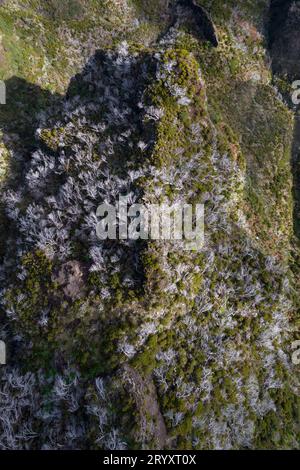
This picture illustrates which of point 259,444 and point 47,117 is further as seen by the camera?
point 47,117

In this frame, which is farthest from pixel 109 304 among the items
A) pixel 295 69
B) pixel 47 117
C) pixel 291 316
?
pixel 295 69

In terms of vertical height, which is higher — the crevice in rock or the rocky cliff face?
the crevice in rock

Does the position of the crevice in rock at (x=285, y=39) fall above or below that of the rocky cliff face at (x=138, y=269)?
above

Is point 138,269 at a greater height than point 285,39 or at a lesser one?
lesser

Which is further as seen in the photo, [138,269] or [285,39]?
[285,39]

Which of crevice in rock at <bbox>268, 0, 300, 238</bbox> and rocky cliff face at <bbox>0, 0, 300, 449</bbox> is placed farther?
crevice in rock at <bbox>268, 0, 300, 238</bbox>

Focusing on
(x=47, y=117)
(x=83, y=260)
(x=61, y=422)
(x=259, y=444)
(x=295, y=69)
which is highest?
(x=295, y=69)

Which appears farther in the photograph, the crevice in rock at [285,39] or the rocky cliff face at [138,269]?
the crevice in rock at [285,39]

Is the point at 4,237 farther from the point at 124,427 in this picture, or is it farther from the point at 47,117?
the point at 124,427
